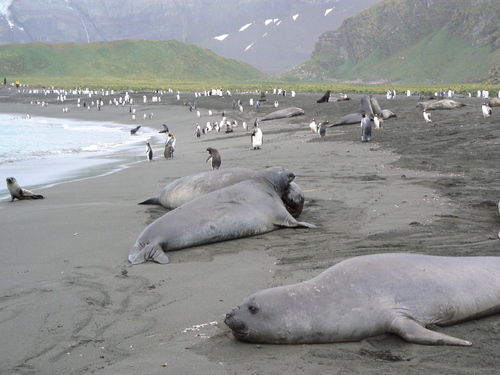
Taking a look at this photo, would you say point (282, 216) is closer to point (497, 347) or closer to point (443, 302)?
point (443, 302)

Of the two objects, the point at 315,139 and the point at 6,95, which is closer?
the point at 315,139

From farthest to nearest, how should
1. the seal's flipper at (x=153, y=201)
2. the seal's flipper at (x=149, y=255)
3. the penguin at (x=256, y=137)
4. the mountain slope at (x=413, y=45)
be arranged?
the mountain slope at (x=413, y=45)
the penguin at (x=256, y=137)
the seal's flipper at (x=153, y=201)
the seal's flipper at (x=149, y=255)

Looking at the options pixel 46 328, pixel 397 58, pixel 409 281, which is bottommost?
pixel 46 328

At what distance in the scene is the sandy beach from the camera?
11.6ft

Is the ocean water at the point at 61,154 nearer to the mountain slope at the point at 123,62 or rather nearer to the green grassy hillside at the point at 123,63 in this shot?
the green grassy hillside at the point at 123,63

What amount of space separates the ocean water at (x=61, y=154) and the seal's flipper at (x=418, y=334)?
8967mm

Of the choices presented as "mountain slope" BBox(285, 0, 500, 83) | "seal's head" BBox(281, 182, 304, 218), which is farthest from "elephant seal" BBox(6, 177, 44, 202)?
"mountain slope" BBox(285, 0, 500, 83)

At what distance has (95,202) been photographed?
935 centimetres

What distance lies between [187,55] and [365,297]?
152837 millimetres

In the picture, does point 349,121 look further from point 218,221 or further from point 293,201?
point 218,221

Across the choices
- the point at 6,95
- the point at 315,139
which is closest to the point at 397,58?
the point at 6,95

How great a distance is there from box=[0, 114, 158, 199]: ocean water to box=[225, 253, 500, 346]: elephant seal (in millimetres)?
8362

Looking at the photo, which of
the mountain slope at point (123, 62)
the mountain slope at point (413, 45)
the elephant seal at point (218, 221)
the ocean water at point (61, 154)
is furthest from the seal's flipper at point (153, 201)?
the mountain slope at point (123, 62)

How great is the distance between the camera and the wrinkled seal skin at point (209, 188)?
7.71 meters
